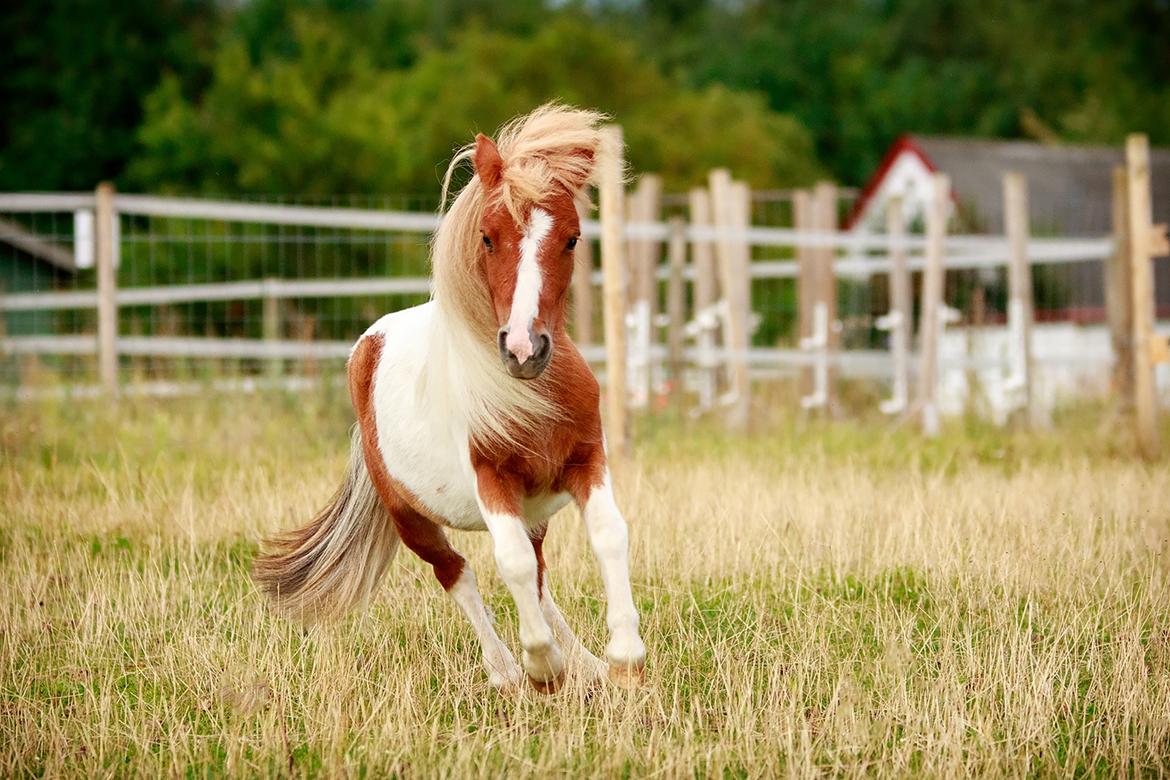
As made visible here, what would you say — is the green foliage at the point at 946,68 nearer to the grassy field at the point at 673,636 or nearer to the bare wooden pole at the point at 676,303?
the bare wooden pole at the point at 676,303

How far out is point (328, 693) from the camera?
13.2 ft

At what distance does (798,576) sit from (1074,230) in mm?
19224

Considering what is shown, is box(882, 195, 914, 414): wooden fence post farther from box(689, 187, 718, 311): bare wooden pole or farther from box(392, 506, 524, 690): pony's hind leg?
box(392, 506, 524, 690): pony's hind leg

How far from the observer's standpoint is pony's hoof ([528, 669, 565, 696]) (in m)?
4.04

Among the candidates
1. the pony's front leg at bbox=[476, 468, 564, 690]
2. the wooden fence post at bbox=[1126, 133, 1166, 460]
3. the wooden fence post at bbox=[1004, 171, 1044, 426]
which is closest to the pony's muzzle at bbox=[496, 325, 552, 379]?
the pony's front leg at bbox=[476, 468, 564, 690]

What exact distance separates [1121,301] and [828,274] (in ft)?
9.57

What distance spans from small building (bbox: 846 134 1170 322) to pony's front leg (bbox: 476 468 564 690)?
1615cm

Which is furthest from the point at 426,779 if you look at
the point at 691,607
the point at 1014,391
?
the point at 1014,391

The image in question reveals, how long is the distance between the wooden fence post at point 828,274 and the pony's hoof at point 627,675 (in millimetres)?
8699

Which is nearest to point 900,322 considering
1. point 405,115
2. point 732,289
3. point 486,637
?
point 732,289

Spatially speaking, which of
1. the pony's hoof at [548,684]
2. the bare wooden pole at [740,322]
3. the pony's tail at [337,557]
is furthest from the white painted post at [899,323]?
the pony's hoof at [548,684]

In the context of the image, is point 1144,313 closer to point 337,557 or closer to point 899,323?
point 899,323

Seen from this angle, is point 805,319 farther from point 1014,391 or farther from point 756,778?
point 756,778

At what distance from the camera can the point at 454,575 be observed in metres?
4.67
